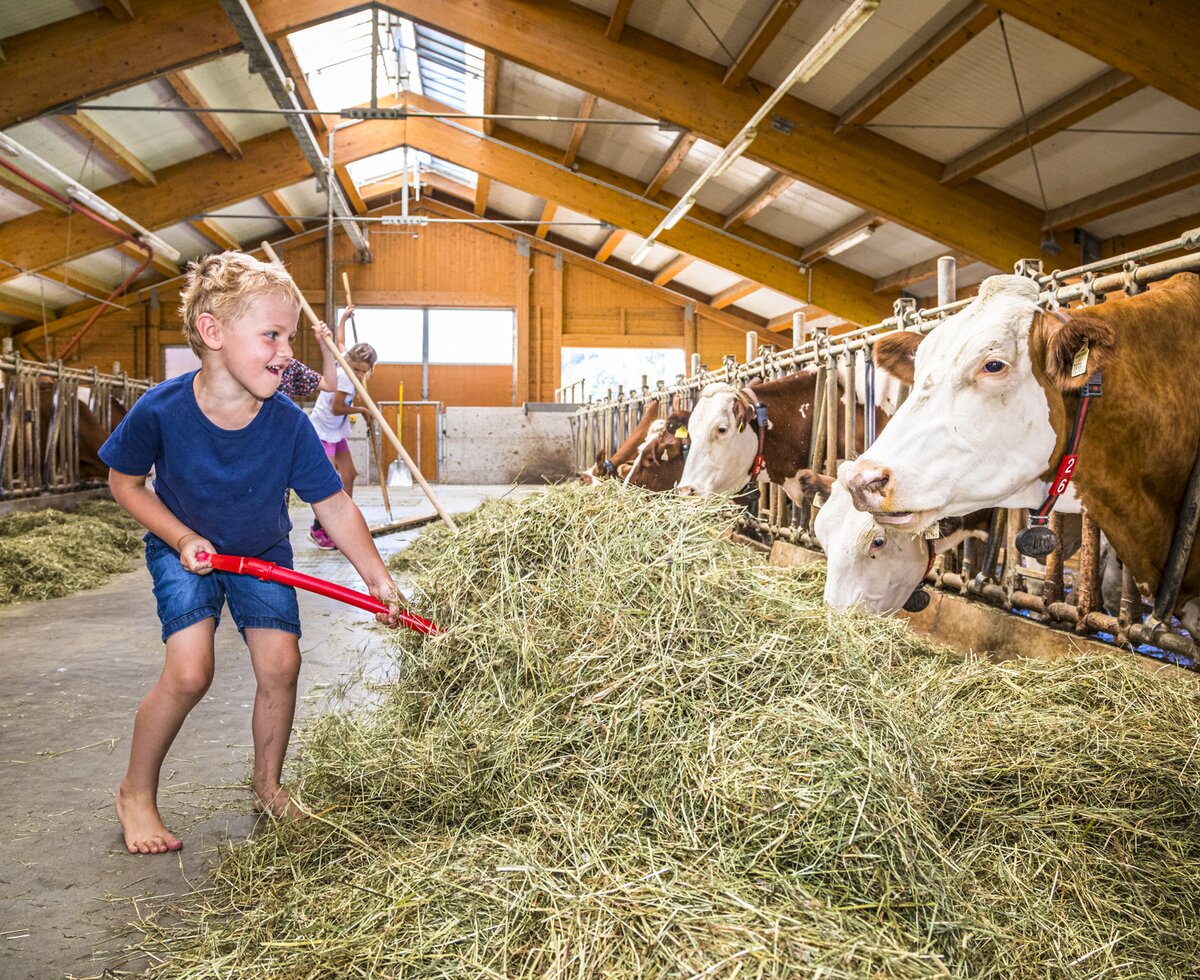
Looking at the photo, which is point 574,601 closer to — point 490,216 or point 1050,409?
point 1050,409

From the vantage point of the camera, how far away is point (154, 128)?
12930 millimetres

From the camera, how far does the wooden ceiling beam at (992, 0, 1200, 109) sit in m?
5.79

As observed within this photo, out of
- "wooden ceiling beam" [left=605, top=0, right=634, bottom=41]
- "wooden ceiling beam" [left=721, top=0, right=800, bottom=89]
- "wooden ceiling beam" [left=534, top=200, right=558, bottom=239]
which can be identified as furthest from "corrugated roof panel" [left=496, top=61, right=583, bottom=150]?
"wooden ceiling beam" [left=721, top=0, right=800, bottom=89]

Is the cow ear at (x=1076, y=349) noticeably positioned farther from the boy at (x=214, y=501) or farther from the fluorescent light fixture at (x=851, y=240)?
the fluorescent light fixture at (x=851, y=240)

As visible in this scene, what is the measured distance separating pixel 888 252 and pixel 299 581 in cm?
1333

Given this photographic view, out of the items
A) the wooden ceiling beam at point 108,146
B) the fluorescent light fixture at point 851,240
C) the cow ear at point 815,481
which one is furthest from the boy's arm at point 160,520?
the fluorescent light fixture at point 851,240

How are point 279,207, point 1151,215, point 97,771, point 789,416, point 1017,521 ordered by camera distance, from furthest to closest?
point 279,207
point 1151,215
point 789,416
point 1017,521
point 97,771

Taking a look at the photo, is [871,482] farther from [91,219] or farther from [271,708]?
[91,219]

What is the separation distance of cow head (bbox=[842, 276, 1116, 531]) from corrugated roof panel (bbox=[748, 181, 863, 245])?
10305mm

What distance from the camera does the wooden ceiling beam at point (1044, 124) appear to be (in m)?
7.19

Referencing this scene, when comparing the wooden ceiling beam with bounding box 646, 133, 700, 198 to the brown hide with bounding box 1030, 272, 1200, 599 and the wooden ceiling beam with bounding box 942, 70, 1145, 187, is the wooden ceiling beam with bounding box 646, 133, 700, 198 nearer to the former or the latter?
the wooden ceiling beam with bounding box 942, 70, 1145, 187

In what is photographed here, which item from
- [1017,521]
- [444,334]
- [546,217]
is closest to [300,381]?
[1017,521]

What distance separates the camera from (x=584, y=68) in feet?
32.6

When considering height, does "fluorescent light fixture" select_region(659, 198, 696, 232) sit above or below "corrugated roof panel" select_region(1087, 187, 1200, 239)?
above
